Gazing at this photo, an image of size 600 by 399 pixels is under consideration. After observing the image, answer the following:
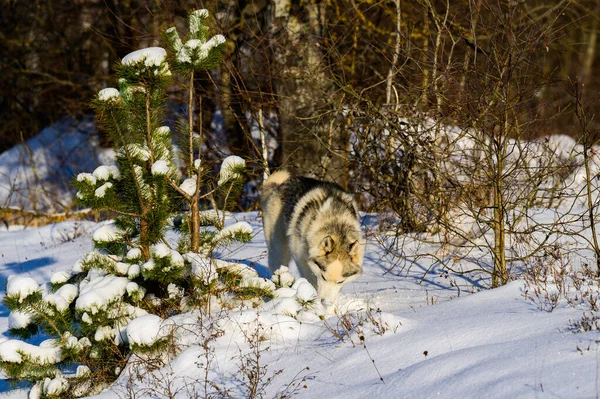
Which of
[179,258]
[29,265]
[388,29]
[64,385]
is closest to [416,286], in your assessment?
[179,258]

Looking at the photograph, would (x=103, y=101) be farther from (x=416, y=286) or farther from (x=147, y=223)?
(x=416, y=286)

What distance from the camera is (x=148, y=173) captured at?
18.3ft

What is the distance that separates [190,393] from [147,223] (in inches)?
65.2

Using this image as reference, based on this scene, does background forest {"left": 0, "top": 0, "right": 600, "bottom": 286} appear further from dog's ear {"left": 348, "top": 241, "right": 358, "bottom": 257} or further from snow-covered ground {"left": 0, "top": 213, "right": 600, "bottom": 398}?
snow-covered ground {"left": 0, "top": 213, "right": 600, "bottom": 398}

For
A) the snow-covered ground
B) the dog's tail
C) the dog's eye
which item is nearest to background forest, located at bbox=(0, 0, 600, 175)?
the dog's tail

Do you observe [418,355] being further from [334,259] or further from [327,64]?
[327,64]

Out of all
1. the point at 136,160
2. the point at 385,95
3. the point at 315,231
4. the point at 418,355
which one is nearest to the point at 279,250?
the point at 315,231

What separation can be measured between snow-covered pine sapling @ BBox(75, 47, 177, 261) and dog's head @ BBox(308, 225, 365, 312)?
1539mm

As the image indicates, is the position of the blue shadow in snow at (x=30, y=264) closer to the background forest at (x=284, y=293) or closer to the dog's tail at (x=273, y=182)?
the background forest at (x=284, y=293)

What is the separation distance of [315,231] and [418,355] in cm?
256

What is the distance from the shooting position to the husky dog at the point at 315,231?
21.1 ft

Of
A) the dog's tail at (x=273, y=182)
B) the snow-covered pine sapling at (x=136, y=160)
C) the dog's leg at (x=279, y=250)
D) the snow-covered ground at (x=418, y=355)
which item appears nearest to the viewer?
the snow-covered ground at (x=418, y=355)

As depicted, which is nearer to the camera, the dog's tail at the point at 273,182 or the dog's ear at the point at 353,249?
the dog's ear at the point at 353,249

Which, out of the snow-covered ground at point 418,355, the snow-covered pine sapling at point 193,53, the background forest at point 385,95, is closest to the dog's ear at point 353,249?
the snow-covered ground at point 418,355
